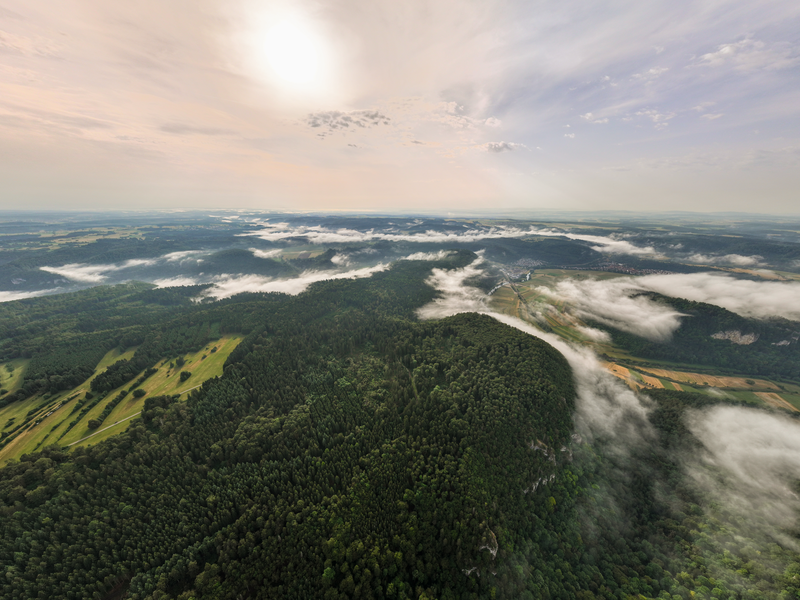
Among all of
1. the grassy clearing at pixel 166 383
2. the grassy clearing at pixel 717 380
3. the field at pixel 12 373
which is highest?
the field at pixel 12 373

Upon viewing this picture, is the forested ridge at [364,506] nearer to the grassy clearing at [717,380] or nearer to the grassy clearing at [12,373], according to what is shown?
the grassy clearing at [717,380]

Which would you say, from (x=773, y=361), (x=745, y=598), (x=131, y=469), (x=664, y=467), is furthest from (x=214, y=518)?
(x=773, y=361)

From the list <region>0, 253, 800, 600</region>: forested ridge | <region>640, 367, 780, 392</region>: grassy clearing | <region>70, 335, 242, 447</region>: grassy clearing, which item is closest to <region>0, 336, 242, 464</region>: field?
<region>70, 335, 242, 447</region>: grassy clearing

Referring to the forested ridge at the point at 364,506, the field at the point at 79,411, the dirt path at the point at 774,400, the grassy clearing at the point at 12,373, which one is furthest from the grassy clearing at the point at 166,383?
the dirt path at the point at 774,400

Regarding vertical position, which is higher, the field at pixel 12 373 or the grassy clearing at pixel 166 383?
the field at pixel 12 373

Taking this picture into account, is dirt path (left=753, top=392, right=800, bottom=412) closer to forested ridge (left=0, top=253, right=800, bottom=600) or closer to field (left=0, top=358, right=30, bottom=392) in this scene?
forested ridge (left=0, top=253, right=800, bottom=600)

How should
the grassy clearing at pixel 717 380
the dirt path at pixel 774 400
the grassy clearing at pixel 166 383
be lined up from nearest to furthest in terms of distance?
the grassy clearing at pixel 166 383, the dirt path at pixel 774 400, the grassy clearing at pixel 717 380

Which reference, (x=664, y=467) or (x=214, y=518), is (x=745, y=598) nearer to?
(x=664, y=467)
